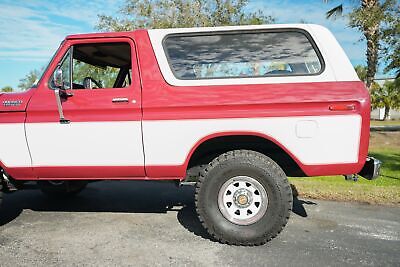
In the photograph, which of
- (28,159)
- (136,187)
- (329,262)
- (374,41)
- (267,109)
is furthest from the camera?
(374,41)

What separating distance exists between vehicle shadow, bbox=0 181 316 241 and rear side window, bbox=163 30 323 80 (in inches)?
68.8

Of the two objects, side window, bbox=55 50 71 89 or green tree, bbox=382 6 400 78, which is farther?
green tree, bbox=382 6 400 78

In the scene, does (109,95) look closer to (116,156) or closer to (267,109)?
(116,156)

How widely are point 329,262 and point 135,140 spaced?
2137mm

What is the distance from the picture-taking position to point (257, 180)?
352cm

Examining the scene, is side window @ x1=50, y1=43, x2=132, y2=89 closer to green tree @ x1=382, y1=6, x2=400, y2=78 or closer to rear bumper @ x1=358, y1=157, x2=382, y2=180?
rear bumper @ x1=358, y1=157, x2=382, y2=180

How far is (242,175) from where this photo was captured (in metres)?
3.54

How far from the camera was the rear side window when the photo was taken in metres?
3.59

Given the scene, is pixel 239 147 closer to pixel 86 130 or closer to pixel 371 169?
pixel 371 169

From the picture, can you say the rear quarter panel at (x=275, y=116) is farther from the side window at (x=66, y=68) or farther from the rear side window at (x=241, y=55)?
the side window at (x=66, y=68)

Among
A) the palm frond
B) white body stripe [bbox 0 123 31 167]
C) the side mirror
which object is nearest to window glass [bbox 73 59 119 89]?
the side mirror

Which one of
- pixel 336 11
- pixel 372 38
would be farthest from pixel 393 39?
pixel 336 11

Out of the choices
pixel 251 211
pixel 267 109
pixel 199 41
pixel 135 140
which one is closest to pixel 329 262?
pixel 251 211

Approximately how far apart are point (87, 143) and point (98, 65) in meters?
1.58
